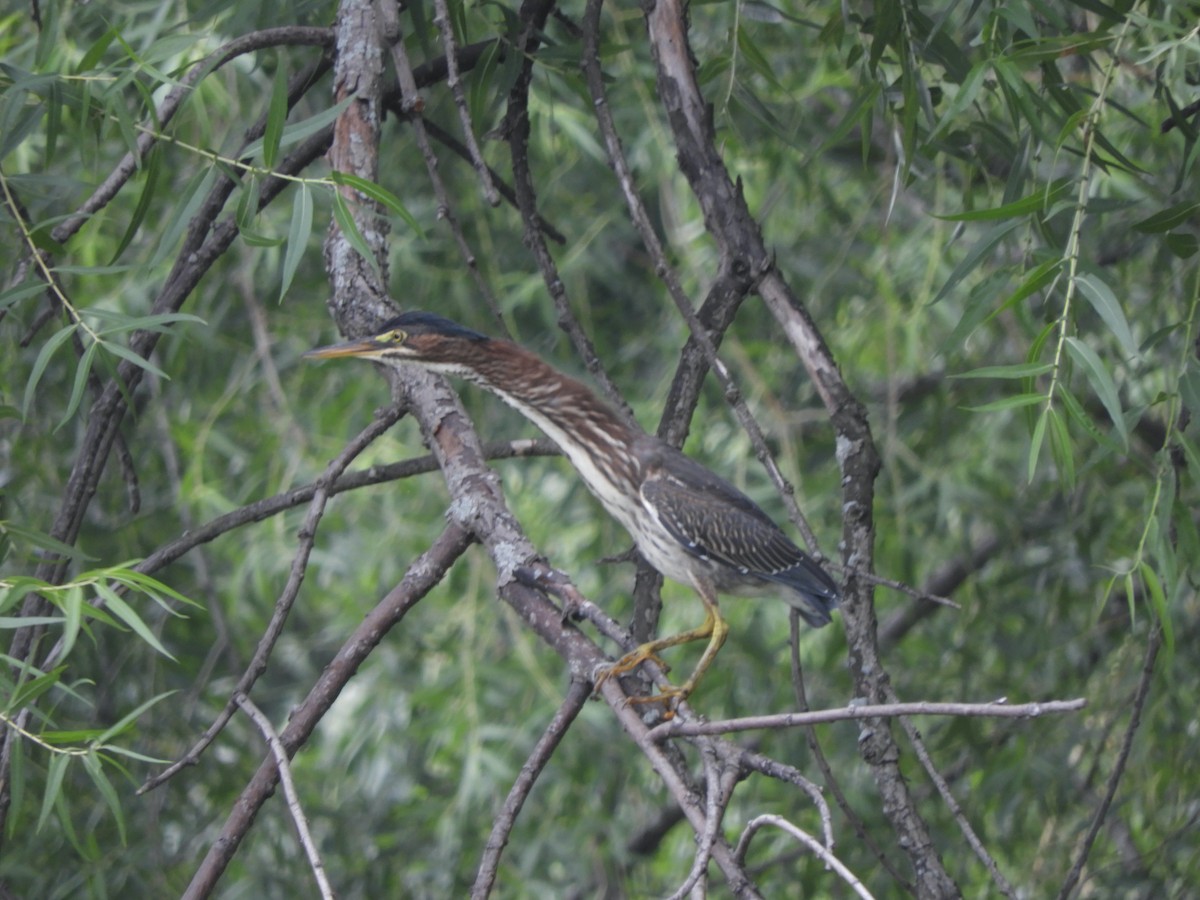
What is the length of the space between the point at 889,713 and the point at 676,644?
1161 mm

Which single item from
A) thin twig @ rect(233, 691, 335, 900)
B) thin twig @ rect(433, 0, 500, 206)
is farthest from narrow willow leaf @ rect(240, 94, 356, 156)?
thin twig @ rect(233, 691, 335, 900)

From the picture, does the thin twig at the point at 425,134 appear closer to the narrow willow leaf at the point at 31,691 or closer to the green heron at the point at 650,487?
the green heron at the point at 650,487

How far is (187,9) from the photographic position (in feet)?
10.2

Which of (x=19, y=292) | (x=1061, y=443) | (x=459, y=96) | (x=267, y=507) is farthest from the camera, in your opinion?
(x=267, y=507)

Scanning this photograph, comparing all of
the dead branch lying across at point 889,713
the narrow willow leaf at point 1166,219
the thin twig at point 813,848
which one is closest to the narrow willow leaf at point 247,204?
the dead branch lying across at point 889,713

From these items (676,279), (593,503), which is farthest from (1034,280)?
(593,503)

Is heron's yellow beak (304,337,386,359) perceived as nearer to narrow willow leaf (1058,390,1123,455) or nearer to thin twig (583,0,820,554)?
thin twig (583,0,820,554)

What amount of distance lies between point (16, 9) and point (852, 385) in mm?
2298

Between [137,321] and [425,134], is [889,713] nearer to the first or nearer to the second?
[137,321]

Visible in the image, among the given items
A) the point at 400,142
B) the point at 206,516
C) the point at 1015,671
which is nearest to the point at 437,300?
the point at 400,142

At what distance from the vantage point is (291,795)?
4.91 ft

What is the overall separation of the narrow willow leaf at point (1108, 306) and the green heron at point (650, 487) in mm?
792

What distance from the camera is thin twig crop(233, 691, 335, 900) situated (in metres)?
1.37

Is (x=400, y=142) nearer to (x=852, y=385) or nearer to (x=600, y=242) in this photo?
(x=600, y=242)
